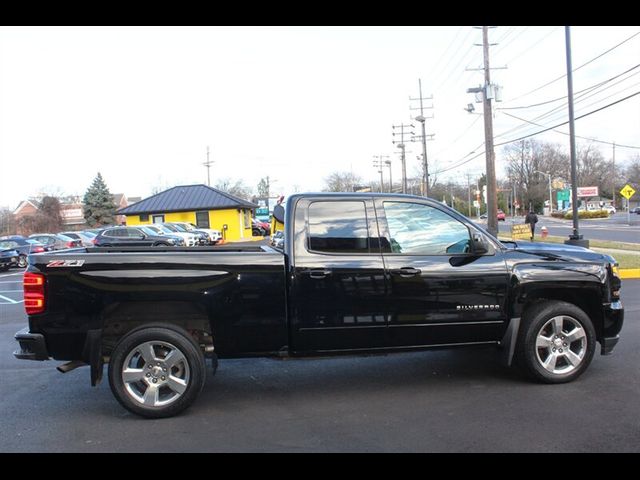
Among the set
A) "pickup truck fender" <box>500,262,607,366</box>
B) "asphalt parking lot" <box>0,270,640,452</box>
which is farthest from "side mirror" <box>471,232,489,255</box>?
"asphalt parking lot" <box>0,270,640,452</box>

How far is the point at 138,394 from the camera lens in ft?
14.2

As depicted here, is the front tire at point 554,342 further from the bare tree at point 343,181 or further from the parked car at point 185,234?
the bare tree at point 343,181

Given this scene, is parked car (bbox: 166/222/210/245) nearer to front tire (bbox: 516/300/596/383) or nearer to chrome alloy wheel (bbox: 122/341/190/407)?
chrome alloy wheel (bbox: 122/341/190/407)

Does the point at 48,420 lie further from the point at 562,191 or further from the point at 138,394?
→ the point at 562,191

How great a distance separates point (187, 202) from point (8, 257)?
855 inches

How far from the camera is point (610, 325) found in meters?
5.06

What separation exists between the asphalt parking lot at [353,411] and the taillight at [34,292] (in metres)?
0.96

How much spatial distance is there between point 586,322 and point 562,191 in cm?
10254

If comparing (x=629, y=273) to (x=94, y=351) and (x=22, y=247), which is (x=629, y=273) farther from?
(x=22, y=247)

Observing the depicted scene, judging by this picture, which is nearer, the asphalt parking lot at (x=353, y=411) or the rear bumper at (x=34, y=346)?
the asphalt parking lot at (x=353, y=411)

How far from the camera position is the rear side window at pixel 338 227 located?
4645 millimetres

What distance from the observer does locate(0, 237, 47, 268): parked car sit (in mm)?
23764

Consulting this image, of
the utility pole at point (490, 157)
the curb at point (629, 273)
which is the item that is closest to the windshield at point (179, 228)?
the utility pole at point (490, 157)
